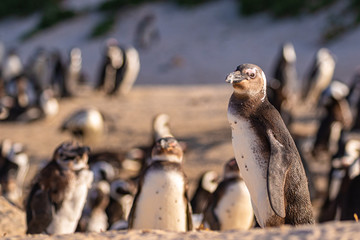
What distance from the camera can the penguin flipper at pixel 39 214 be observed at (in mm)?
4559

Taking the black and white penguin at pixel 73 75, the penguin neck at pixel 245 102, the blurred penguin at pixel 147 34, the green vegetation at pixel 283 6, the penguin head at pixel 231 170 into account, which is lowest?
the penguin head at pixel 231 170

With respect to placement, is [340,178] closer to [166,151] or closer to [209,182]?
[209,182]

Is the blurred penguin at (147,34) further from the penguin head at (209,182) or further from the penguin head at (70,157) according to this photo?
the penguin head at (70,157)

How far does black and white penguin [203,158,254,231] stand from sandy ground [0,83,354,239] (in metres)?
1.41

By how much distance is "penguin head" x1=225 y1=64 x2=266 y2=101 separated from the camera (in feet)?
11.3

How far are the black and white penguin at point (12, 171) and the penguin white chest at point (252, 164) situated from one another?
164 inches

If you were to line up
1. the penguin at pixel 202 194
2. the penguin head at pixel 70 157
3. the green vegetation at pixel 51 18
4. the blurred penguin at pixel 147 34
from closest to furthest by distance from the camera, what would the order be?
the penguin head at pixel 70 157 < the penguin at pixel 202 194 < the blurred penguin at pixel 147 34 < the green vegetation at pixel 51 18

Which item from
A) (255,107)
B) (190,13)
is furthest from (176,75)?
(255,107)

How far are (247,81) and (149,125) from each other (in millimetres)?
7394

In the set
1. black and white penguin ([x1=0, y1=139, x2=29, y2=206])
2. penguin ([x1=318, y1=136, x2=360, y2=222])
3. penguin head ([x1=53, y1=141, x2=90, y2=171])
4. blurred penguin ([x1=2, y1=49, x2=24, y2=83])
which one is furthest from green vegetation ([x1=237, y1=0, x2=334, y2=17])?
penguin head ([x1=53, y1=141, x2=90, y2=171])

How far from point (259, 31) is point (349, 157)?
12.5 metres

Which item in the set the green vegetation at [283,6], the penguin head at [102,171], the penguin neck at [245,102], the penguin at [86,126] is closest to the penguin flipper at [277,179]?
the penguin neck at [245,102]

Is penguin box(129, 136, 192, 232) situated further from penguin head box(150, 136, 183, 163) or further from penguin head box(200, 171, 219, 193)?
penguin head box(200, 171, 219, 193)

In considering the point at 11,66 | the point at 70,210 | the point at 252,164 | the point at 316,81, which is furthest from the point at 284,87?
the point at 11,66
